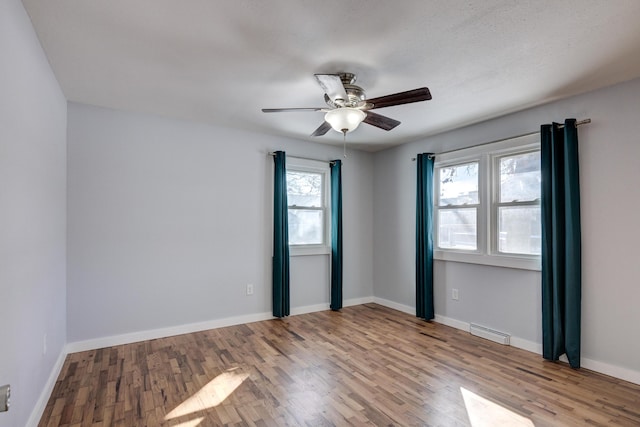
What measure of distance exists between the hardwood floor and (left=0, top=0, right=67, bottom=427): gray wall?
19.7 inches

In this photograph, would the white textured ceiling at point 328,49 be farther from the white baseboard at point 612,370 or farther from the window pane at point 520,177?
the white baseboard at point 612,370

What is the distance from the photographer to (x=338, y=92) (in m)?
2.54

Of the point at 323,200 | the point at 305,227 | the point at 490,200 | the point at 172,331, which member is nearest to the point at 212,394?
the point at 172,331

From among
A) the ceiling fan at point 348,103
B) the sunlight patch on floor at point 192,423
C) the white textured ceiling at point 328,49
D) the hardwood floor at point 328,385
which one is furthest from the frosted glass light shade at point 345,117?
the sunlight patch on floor at point 192,423

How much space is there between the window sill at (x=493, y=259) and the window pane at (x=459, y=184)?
0.65m

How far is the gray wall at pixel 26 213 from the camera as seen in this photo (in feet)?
5.41

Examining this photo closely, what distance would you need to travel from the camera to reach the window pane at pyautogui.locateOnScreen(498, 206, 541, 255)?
11.3ft

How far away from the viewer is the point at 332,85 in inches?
95.3

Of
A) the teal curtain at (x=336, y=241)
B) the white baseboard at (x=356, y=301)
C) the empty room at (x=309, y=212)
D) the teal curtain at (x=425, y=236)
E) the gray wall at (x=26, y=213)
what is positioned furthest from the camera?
the white baseboard at (x=356, y=301)

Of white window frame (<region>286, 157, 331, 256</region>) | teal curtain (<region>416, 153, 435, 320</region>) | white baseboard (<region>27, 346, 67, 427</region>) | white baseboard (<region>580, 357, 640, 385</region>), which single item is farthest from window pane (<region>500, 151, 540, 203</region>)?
white baseboard (<region>27, 346, 67, 427</region>)

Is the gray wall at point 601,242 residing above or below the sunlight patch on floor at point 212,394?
above

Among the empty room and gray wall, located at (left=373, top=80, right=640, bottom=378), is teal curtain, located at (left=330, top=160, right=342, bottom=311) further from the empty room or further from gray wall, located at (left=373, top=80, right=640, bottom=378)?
gray wall, located at (left=373, top=80, right=640, bottom=378)

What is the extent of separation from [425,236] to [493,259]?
2.91 ft

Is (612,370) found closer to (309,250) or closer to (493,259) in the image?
(493,259)
